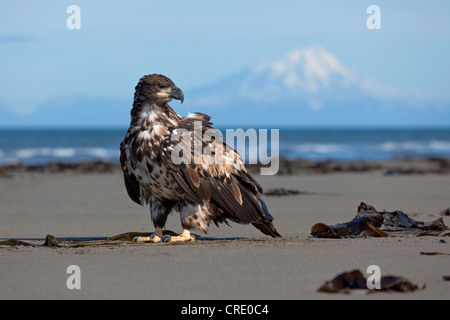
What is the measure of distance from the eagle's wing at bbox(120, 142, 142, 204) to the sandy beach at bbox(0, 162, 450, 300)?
0.76m

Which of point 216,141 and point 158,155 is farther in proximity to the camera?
point 216,141

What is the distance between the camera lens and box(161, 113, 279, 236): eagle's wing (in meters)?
7.18

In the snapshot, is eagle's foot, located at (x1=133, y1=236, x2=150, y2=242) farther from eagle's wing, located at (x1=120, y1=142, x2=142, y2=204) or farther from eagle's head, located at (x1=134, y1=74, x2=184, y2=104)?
eagle's head, located at (x1=134, y1=74, x2=184, y2=104)

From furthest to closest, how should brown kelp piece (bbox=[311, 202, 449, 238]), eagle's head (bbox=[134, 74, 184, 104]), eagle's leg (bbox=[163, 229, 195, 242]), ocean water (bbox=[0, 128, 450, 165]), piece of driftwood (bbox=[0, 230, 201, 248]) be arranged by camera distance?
ocean water (bbox=[0, 128, 450, 165]), brown kelp piece (bbox=[311, 202, 449, 238]), eagle's leg (bbox=[163, 229, 195, 242]), eagle's head (bbox=[134, 74, 184, 104]), piece of driftwood (bbox=[0, 230, 201, 248])

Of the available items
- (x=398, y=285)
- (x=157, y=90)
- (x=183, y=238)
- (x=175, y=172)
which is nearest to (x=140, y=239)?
(x=183, y=238)

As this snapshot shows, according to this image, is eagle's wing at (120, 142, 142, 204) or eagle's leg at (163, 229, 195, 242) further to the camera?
eagle's leg at (163, 229, 195, 242)

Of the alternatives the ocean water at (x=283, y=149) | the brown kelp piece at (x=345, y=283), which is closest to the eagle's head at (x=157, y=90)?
the brown kelp piece at (x=345, y=283)

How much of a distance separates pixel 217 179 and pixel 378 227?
1.89m

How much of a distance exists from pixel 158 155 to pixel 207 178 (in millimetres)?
553

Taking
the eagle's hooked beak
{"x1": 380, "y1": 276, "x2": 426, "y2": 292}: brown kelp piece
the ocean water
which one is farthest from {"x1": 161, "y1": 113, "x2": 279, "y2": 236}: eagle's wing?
the ocean water

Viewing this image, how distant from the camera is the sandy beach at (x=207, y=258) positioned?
5.16 m

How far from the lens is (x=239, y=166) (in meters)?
7.63
